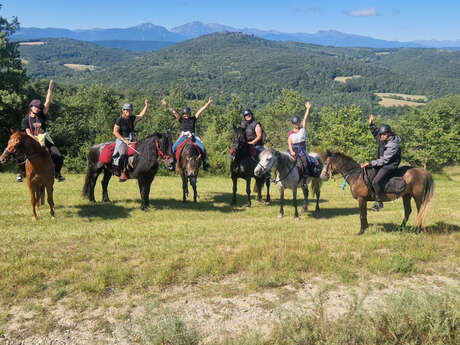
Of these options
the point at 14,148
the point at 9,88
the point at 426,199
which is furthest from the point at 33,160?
the point at 9,88

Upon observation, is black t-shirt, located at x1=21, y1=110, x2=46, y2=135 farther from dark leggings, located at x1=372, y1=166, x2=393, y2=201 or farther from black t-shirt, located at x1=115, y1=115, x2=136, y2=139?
dark leggings, located at x1=372, y1=166, x2=393, y2=201

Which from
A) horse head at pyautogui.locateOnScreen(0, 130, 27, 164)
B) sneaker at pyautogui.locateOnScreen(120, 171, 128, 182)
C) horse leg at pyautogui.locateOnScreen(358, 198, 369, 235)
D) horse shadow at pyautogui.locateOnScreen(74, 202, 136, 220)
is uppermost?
horse head at pyautogui.locateOnScreen(0, 130, 27, 164)

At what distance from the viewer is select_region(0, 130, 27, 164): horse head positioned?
955 centimetres

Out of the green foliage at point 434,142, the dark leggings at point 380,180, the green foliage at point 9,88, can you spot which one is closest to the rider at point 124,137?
the dark leggings at point 380,180

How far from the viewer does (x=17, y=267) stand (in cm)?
736

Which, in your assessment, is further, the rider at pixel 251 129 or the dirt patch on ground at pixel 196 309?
the rider at pixel 251 129

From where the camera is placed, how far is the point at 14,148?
965cm

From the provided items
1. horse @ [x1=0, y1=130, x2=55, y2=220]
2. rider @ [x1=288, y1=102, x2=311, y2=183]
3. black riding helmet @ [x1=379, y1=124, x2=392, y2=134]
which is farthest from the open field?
black riding helmet @ [x1=379, y1=124, x2=392, y2=134]

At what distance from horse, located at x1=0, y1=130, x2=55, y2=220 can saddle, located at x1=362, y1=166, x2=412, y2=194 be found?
375 inches

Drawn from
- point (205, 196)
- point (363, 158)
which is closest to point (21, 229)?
point (205, 196)

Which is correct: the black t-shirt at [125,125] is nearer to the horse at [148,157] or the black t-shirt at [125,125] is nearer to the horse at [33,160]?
the horse at [148,157]

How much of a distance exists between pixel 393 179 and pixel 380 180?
1.25ft

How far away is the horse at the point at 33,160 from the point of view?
963 centimetres

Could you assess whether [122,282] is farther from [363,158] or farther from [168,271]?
[363,158]
